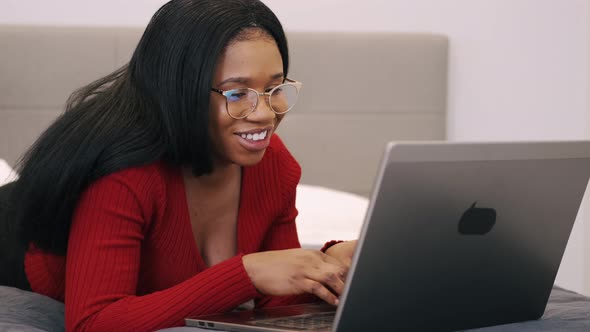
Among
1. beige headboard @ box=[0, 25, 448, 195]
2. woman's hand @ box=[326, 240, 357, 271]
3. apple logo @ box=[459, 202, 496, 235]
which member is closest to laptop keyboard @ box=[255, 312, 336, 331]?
woman's hand @ box=[326, 240, 357, 271]

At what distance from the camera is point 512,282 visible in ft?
3.73

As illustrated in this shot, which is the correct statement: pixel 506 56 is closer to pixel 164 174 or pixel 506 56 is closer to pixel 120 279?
pixel 164 174

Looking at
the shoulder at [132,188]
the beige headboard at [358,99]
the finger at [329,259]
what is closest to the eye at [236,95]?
the shoulder at [132,188]

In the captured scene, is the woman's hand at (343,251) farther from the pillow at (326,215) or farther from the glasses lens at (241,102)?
the pillow at (326,215)

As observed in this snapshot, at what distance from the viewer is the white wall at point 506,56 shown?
3010 millimetres

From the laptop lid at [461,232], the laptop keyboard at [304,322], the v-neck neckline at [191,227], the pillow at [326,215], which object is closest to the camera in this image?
the laptop lid at [461,232]

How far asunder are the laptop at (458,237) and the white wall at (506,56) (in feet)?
6.28

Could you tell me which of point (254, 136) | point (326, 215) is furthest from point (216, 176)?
point (326, 215)

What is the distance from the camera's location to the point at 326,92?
9.64ft

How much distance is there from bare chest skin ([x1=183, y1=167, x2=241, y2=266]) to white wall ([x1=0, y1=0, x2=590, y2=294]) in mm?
1474

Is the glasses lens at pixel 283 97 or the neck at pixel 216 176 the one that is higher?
the glasses lens at pixel 283 97

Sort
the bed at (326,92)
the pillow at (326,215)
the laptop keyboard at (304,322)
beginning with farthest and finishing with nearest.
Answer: the bed at (326,92) → the pillow at (326,215) → the laptop keyboard at (304,322)

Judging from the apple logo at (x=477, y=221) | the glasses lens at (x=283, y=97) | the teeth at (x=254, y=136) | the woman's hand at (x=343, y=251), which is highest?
the glasses lens at (x=283, y=97)

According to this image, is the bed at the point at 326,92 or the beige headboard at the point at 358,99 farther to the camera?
the beige headboard at the point at 358,99
